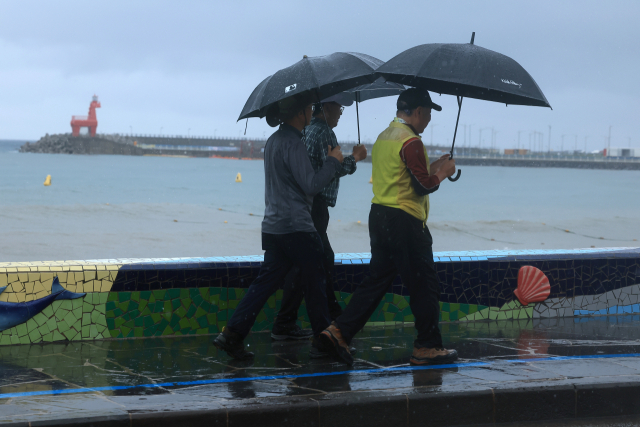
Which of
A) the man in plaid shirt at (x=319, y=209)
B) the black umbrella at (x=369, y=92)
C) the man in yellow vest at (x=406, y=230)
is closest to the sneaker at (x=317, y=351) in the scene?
the man in plaid shirt at (x=319, y=209)

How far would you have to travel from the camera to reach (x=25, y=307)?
5.24 m

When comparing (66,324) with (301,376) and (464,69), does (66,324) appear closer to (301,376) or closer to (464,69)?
(301,376)

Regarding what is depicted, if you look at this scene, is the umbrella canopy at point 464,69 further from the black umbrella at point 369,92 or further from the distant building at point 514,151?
the distant building at point 514,151

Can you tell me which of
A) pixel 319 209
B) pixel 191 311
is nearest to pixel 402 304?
pixel 319 209

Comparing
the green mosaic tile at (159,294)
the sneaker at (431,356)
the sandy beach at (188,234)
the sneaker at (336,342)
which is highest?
the green mosaic tile at (159,294)

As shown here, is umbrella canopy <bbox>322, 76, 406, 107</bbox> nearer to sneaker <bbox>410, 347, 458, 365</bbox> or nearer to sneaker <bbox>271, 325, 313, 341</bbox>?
sneaker <bbox>271, 325, 313, 341</bbox>

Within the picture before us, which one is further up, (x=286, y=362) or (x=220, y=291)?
(x=220, y=291)

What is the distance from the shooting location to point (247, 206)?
44.8 meters

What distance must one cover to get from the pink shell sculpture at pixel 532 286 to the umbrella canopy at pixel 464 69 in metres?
2.18

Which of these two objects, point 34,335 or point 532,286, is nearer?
point 34,335

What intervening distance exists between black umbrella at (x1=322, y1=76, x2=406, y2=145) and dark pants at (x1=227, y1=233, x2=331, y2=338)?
130 cm

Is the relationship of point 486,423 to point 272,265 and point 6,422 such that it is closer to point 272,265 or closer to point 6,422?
point 272,265

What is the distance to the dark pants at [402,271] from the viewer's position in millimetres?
4730

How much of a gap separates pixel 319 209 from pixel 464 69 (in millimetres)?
1567
